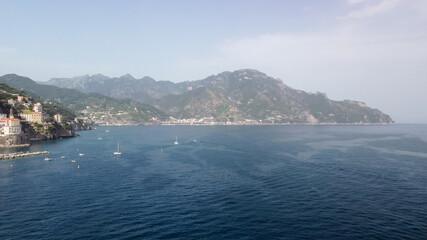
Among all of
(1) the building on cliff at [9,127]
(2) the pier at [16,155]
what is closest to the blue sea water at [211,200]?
(2) the pier at [16,155]

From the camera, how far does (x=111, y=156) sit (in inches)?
5359

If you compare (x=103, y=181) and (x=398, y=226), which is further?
(x=103, y=181)

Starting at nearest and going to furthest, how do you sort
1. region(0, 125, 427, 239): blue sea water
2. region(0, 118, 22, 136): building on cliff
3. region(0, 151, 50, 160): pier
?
1. region(0, 125, 427, 239): blue sea water
2. region(0, 151, 50, 160): pier
3. region(0, 118, 22, 136): building on cliff

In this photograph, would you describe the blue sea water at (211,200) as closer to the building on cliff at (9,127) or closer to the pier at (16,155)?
the pier at (16,155)

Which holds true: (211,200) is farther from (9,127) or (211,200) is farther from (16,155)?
(9,127)

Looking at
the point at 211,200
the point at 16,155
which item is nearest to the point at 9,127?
the point at 16,155

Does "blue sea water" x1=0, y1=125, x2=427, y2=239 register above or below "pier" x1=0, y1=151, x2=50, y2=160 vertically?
below

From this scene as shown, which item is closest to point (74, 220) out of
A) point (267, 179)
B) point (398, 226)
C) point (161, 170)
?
point (161, 170)

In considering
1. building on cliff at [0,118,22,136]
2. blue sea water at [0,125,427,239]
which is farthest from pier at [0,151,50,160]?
building on cliff at [0,118,22,136]

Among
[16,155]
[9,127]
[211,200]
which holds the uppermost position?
[9,127]

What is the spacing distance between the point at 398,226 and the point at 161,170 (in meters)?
77.5

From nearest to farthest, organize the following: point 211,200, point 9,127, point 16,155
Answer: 1. point 211,200
2. point 16,155
3. point 9,127

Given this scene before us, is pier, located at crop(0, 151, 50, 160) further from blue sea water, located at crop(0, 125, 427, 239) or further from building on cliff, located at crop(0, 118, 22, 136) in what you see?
building on cliff, located at crop(0, 118, 22, 136)

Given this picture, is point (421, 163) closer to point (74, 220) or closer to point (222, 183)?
point (222, 183)
